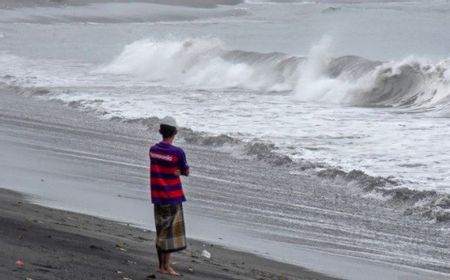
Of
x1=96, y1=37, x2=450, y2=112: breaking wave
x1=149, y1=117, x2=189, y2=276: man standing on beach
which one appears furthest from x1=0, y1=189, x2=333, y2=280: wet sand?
x1=96, y1=37, x2=450, y2=112: breaking wave

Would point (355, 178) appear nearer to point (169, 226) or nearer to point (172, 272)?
point (169, 226)

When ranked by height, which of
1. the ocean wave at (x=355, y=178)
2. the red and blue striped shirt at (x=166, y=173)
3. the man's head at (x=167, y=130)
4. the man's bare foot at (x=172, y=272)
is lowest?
the man's bare foot at (x=172, y=272)

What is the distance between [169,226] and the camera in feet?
28.1

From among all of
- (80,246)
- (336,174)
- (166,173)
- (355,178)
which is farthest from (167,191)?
(336,174)

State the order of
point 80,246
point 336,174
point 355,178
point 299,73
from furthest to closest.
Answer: point 299,73
point 336,174
point 355,178
point 80,246

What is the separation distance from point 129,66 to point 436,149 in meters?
20.5

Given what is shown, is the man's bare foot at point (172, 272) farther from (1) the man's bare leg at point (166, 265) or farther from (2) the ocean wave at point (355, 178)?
(2) the ocean wave at point (355, 178)

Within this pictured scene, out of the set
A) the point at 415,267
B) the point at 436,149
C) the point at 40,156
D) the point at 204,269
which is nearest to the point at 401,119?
the point at 436,149

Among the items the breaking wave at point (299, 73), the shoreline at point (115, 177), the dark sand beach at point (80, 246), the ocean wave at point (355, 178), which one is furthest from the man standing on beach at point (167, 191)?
the breaking wave at point (299, 73)

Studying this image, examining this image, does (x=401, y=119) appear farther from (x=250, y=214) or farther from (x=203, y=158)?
(x=250, y=214)

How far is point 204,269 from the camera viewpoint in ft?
29.6

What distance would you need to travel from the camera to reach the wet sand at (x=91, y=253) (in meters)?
7.70

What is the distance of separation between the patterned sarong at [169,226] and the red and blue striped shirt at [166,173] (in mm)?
73

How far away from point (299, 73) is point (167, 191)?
25463mm
